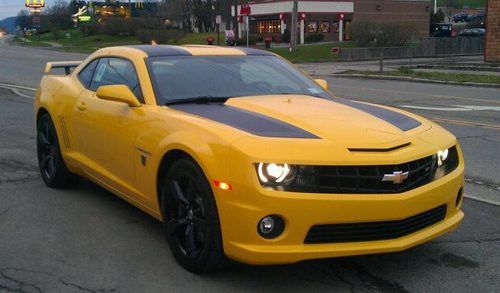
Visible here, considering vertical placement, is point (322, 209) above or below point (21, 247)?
above

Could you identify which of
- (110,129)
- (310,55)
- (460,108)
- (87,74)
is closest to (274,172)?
(110,129)

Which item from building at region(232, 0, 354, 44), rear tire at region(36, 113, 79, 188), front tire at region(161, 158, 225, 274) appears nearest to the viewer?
front tire at region(161, 158, 225, 274)

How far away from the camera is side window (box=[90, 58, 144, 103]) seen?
4.97 m

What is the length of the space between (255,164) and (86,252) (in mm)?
1734

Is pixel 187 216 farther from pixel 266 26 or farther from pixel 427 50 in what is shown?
pixel 266 26

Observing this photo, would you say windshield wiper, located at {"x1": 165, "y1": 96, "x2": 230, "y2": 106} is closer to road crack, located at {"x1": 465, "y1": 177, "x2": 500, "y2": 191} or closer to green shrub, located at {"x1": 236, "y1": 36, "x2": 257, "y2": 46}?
road crack, located at {"x1": 465, "y1": 177, "x2": 500, "y2": 191}

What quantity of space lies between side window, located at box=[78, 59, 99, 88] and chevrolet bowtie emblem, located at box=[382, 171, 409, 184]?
3347 mm

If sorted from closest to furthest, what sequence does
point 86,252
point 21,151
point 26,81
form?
point 86,252
point 21,151
point 26,81

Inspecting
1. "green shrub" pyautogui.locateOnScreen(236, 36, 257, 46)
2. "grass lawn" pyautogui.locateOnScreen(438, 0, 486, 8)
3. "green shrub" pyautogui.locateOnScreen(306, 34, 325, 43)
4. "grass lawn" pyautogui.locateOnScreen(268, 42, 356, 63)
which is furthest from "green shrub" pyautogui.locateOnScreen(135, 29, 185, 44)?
"grass lawn" pyautogui.locateOnScreen(438, 0, 486, 8)

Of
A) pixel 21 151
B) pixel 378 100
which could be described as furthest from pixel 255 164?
pixel 378 100

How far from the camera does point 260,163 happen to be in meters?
3.47

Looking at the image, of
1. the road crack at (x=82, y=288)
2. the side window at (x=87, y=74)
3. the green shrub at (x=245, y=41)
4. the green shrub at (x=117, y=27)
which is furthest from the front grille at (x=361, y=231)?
the green shrub at (x=117, y=27)

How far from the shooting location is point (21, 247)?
15.0ft

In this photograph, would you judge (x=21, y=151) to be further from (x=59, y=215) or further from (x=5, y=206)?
(x=59, y=215)
